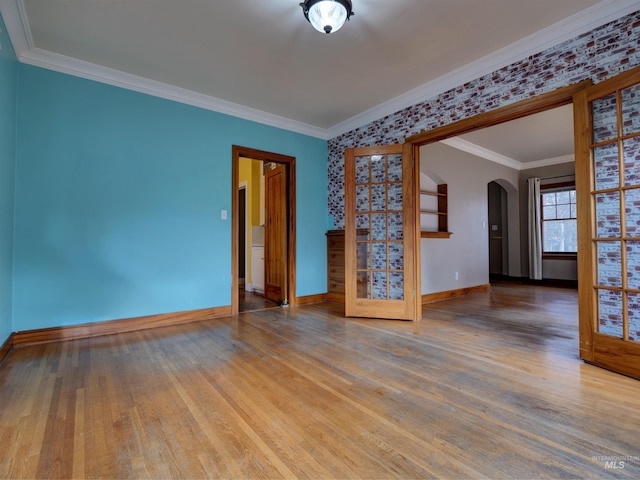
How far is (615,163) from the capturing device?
6.93ft

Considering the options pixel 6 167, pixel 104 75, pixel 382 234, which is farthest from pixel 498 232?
pixel 6 167

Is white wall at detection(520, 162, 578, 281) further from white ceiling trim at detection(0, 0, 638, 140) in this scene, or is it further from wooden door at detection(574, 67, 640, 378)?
wooden door at detection(574, 67, 640, 378)

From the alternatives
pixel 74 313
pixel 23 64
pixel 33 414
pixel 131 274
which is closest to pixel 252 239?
pixel 131 274

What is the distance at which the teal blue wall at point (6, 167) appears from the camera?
7.41 feet

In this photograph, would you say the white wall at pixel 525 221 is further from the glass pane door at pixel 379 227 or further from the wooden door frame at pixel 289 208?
the wooden door frame at pixel 289 208

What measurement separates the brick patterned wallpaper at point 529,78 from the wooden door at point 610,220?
0.25m

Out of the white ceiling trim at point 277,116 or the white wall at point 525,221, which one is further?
the white wall at point 525,221

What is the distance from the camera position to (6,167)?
238 centimetres

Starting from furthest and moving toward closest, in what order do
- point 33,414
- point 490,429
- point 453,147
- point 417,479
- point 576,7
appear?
point 453,147, point 576,7, point 33,414, point 490,429, point 417,479

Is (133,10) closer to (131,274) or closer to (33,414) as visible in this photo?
(131,274)

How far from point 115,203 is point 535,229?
299 inches

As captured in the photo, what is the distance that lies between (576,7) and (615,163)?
1.20 metres

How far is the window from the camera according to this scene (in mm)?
6410

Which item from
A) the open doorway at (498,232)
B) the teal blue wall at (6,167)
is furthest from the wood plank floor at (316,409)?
the open doorway at (498,232)
